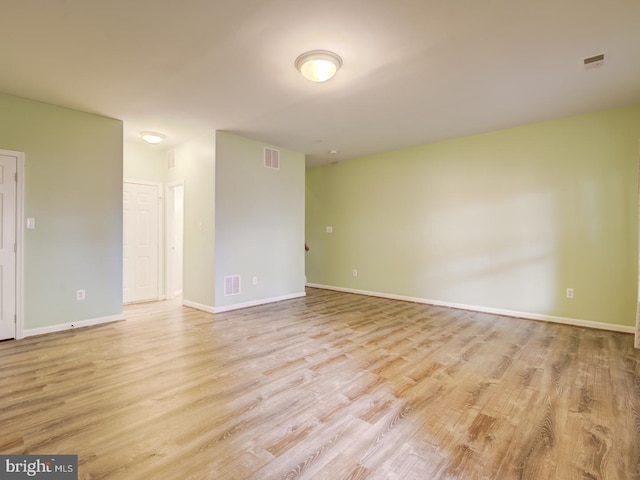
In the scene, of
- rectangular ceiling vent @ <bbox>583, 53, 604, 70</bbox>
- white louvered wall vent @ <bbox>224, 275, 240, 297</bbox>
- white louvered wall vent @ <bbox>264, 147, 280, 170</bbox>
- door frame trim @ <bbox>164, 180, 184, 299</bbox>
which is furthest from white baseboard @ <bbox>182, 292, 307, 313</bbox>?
rectangular ceiling vent @ <bbox>583, 53, 604, 70</bbox>

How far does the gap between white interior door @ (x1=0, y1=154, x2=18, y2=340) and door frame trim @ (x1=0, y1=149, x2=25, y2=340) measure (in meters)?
0.03

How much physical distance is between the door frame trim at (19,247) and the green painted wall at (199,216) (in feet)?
6.54

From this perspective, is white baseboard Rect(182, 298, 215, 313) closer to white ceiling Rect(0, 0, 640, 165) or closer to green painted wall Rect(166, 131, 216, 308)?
green painted wall Rect(166, 131, 216, 308)

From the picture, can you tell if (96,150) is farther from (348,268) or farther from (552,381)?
(552,381)

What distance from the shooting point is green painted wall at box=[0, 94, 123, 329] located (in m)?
3.54

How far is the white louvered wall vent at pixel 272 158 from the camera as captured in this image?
5.30 metres

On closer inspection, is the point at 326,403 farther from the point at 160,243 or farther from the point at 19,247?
the point at 160,243

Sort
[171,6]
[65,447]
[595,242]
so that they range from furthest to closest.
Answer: [595,242], [171,6], [65,447]

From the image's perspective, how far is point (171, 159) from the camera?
5.53 metres

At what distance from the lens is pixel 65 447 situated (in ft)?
5.49

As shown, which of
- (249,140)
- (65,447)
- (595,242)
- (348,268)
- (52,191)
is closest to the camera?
(65,447)

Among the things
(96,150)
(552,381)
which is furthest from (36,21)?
(552,381)

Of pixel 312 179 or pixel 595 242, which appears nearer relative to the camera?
pixel 595 242

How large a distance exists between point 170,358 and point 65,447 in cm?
125
